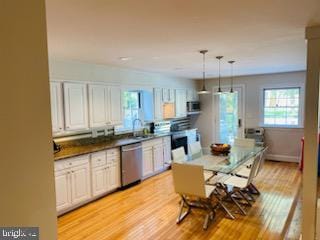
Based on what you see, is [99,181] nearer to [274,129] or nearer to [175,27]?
[175,27]

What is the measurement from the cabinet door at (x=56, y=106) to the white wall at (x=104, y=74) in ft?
0.54

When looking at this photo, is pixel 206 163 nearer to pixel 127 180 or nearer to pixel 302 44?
pixel 127 180

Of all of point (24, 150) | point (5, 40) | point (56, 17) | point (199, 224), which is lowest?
point (199, 224)

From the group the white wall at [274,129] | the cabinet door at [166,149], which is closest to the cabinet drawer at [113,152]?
the cabinet door at [166,149]

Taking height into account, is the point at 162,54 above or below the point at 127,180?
above

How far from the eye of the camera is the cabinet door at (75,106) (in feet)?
13.5

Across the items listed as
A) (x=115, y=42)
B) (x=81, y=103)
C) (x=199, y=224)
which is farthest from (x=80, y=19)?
(x=199, y=224)

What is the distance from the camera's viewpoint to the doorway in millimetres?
7508


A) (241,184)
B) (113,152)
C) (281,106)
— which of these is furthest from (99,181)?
(281,106)

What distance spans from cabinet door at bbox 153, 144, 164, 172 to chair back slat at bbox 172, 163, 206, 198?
233 cm

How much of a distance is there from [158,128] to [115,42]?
3.74m

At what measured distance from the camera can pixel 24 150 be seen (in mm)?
829

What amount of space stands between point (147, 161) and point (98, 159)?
1468 millimetres

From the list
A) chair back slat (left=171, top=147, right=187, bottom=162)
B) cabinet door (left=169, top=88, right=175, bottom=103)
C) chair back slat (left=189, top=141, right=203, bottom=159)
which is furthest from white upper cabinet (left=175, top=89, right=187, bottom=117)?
chair back slat (left=171, top=147, right=187, bottom=162)
